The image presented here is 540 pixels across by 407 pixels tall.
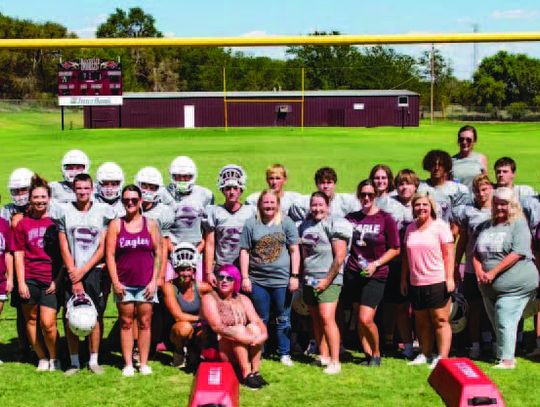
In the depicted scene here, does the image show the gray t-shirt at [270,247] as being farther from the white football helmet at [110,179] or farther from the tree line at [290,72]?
the tree line at [290,72]

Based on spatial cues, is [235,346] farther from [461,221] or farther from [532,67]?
[532,67]

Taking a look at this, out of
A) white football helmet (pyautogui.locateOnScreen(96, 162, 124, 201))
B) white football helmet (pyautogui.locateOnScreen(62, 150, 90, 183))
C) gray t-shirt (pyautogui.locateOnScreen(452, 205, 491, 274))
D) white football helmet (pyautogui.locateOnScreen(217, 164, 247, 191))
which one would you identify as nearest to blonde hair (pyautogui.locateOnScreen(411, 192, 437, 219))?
gray t-shirt (pyautogui.locateOnScreen(452, 205, 491, 274))

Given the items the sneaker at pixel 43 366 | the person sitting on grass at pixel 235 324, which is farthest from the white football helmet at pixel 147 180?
the sneaker at pixel 43 366

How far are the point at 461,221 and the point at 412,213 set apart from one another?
1.46ft

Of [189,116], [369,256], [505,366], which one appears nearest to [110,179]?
[369,256]

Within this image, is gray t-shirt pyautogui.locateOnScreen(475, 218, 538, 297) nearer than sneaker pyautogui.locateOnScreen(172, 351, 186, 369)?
Yes

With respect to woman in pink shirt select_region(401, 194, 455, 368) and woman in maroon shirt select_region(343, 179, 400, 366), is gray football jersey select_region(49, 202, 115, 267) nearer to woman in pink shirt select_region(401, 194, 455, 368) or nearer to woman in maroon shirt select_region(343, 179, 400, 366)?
woman in maroon shirt select_region(343, 179, 400, 366)

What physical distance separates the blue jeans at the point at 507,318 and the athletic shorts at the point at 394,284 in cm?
71

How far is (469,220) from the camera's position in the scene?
6195mm

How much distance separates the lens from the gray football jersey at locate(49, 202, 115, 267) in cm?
577

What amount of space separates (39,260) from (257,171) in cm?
1584

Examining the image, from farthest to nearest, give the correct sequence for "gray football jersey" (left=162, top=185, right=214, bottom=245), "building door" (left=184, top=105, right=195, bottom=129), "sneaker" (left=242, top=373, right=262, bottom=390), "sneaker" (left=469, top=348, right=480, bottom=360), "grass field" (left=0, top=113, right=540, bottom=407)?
"building door" (left=184, top=105, right=195, bottom=129), "gray football jersey" (left=162, top=185, right=214, bottom=245), "sneaker" (left=469, top=348, right=480, bottom=360), "sneaker" (left=242, top=373, right=262, bottom=390), "grass field" (left=0, top=113, right=540, bottom=407)

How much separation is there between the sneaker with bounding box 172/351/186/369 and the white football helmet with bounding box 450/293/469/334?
2.18 meters

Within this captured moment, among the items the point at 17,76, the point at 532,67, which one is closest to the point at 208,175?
the point at 17,76
